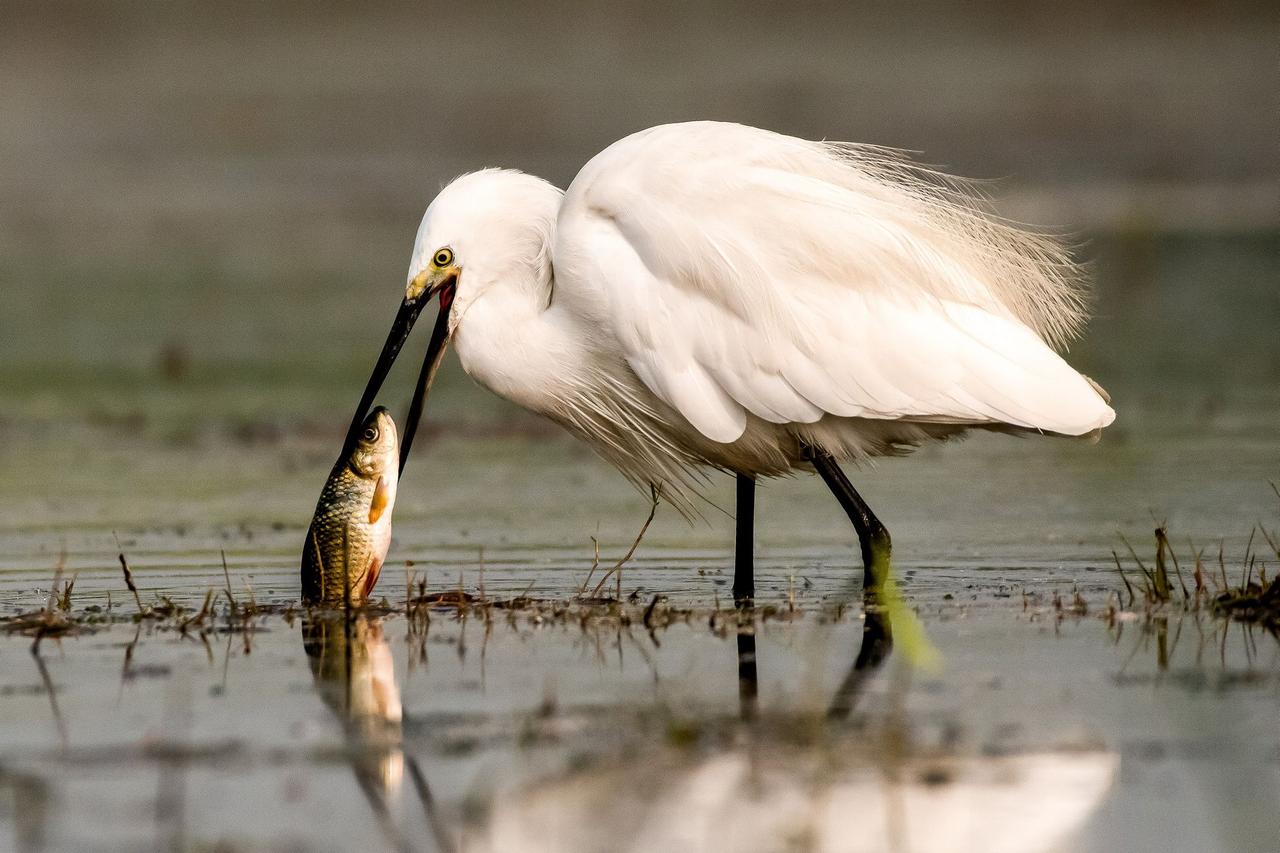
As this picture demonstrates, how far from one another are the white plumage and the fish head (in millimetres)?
542

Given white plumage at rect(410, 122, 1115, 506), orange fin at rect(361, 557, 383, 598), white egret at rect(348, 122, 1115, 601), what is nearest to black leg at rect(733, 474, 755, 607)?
white egret at rect(348, 122, 1115, 601)

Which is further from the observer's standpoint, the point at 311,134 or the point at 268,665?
the point at 311,134

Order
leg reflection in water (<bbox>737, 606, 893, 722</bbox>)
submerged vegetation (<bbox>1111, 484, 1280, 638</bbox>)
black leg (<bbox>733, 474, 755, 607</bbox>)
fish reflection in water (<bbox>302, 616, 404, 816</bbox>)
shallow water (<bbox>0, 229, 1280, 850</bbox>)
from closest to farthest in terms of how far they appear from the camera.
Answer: shallow water (<bbox>0, 229, 1280, 850</bbox>) < fish reflection in water (<bbox>302, 616, 404, 816</bbox>) < leg reflection in water (<bbox>737, 606, 893, 722</bbox>) < submerged vegetation (<bbox>1111, 484, 1280, 638</bbox>) < black leg (<bbox>733, 474, 755, 607</bbox>)

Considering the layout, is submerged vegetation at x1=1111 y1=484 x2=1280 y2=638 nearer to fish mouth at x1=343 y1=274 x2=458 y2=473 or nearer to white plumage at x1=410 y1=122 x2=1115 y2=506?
white plumage at x1=410 y1=122 x2=1115 y2=506

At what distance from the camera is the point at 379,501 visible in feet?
20.1

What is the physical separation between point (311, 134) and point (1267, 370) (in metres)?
12.0

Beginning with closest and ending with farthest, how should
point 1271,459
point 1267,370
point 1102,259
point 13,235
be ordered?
1. point 1271,459
2. point 1267,370
3. point 1102,259
4. point 13,235

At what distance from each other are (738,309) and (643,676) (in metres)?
1.59

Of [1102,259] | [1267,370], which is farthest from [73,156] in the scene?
[1267,370]

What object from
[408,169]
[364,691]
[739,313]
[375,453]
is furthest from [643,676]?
[408,169]

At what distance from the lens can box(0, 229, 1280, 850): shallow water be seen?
394 cm

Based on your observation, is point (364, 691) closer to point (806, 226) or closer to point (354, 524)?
point (354, 524)

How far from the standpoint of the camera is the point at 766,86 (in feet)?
70.3

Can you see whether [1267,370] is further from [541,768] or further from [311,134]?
[311,134]
